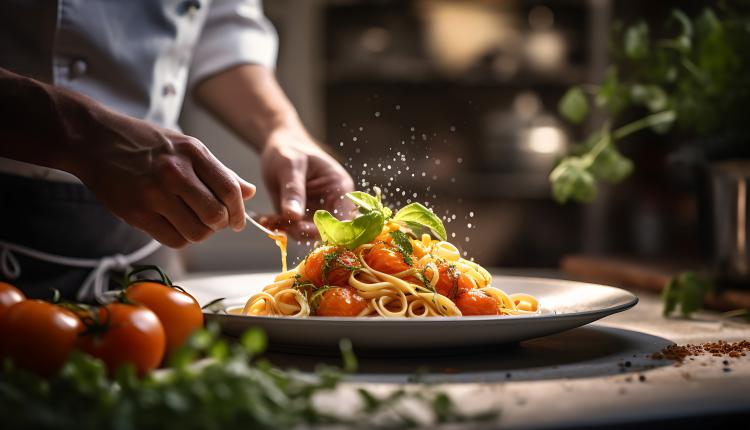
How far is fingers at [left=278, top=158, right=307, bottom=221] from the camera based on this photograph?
4.84 ft

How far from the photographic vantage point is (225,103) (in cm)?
209

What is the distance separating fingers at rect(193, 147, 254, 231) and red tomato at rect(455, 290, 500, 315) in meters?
0.36

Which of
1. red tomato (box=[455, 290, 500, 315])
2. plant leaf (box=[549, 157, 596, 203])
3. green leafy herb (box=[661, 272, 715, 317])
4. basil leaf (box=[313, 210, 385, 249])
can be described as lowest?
green leafy herb (box=[661, 272, 715, 317])

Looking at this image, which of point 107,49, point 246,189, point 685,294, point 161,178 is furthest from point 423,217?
point 107,49

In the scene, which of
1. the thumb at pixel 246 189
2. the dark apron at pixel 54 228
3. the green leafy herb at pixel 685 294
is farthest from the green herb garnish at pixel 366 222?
the dark apron at pixel 54 228

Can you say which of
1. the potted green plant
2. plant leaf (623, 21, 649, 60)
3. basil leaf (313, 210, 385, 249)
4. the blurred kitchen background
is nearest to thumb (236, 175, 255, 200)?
basil leaf (313, 210, 385, 249)

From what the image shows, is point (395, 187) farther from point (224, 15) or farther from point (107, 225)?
point (224, 15)

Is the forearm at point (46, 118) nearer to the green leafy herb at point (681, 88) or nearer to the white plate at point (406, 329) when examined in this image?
the white plate at point (406, 329)

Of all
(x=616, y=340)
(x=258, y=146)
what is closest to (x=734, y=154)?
(x=616, y=340)

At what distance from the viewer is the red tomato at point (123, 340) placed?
875 millimetres

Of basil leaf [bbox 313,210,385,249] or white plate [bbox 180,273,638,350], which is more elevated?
basil leaf [bbox 313,210,385,249]

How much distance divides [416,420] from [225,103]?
1492 millimetres

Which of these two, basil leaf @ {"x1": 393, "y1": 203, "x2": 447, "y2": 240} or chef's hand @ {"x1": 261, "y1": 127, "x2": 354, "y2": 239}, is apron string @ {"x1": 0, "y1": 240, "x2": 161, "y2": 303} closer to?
chef's hand @ {"x1": 261, "y1": 127, "x2": 354, "y2": 239}

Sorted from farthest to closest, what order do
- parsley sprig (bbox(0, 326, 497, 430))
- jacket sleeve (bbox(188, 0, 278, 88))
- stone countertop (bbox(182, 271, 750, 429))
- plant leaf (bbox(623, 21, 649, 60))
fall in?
jacket sleeve (bbox(188, 0, 278, 88))
plant leaf (bbox(623, 21, 649, 60))
stone countertop (bbox(182, 271, 750, 429))
parsley sprig (bbox(0, 326, 497, 430))
